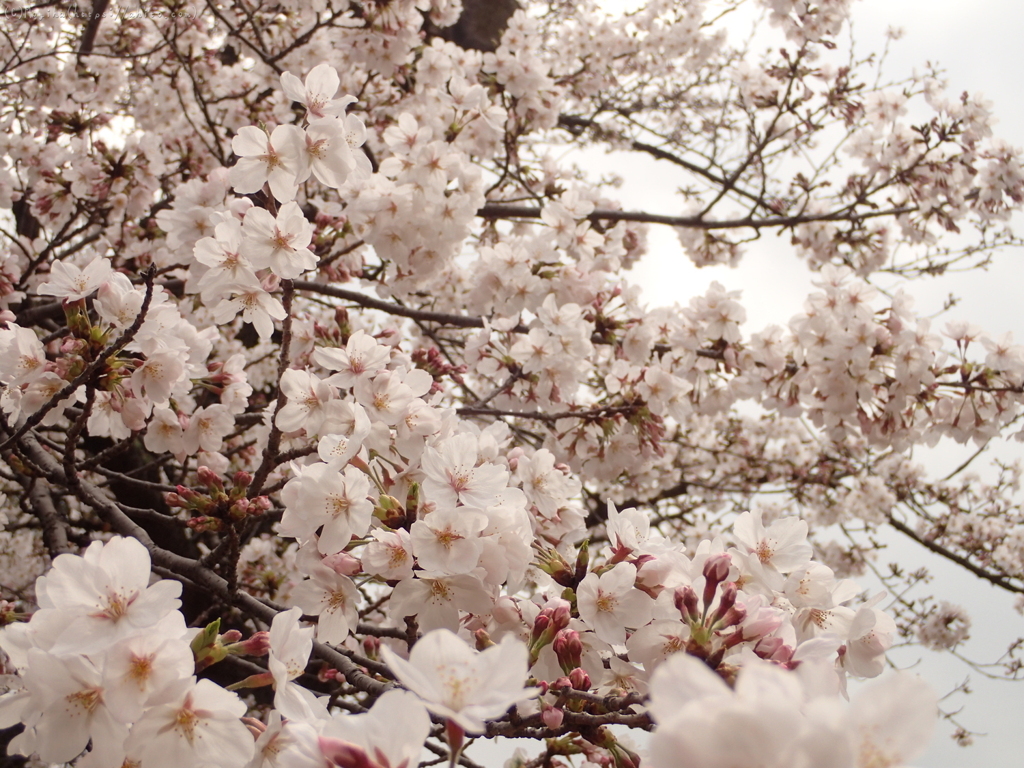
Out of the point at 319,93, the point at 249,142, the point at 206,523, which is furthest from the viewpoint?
the point at 319,93

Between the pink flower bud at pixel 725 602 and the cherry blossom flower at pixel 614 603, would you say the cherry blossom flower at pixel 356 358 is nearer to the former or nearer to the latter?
the cherry blossom flower at pixel 614 603

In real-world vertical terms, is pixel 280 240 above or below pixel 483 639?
above

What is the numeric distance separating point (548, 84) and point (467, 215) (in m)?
2.15

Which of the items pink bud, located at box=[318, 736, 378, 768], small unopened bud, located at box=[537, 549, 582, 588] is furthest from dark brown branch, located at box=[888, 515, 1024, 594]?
pink bud, located at box=[318, 736, 378, 768]

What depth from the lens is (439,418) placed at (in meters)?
1.64

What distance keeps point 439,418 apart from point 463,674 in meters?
0.96

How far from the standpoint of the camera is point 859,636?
120cm

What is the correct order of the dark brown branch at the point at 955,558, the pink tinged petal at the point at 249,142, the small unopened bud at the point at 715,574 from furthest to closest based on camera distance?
the dark brown branch at the point at 955,558 < the pink tinged petal at the point at 249,142 < the small unopened bud at the point at 715,574

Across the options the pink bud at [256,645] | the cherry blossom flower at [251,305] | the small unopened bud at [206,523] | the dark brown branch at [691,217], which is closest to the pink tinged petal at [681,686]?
the pink bud at [256,645]

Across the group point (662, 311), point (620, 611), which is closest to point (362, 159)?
Result: point (620, 611)

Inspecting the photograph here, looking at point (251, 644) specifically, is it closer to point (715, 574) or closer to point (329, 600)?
point (329, 600)

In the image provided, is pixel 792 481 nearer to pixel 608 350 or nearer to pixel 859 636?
pixel 608 350

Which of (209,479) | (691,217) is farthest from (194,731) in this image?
(691,217)

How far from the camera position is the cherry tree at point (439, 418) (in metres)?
0.89
